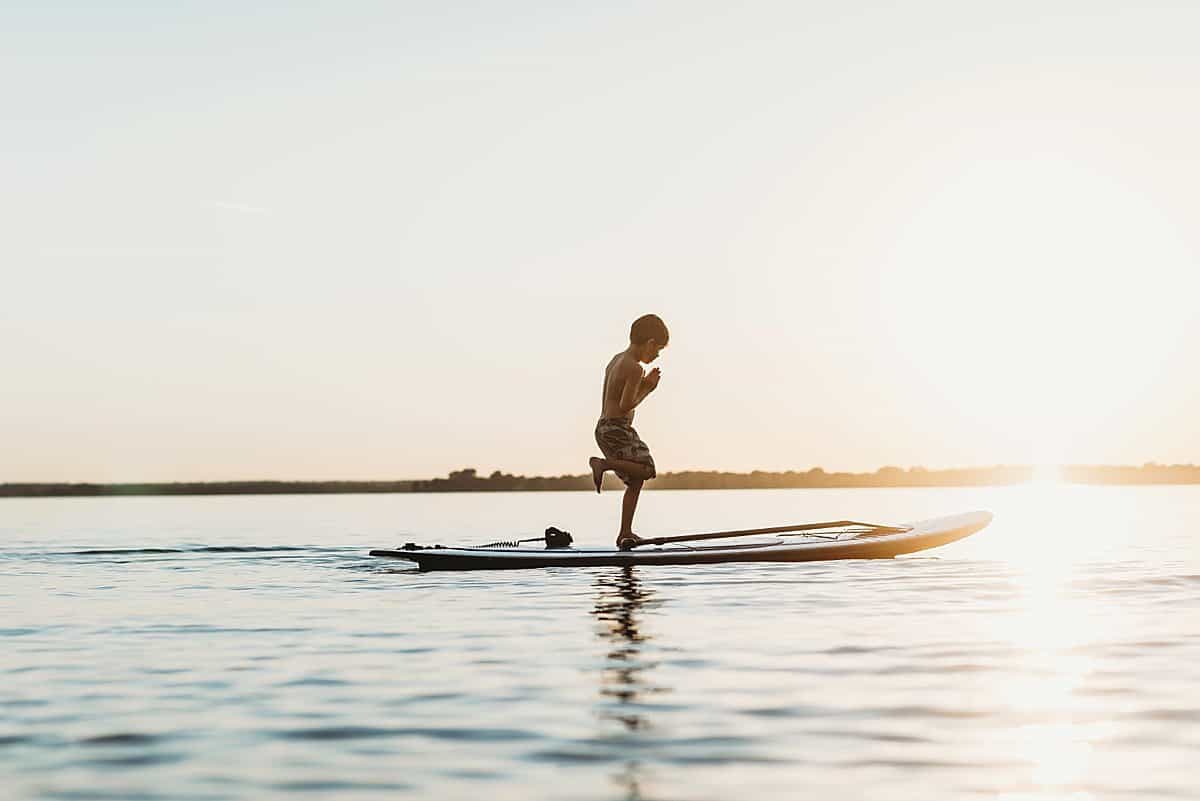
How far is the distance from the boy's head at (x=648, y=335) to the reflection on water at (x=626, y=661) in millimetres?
2681

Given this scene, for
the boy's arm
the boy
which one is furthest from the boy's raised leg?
the boy's arm

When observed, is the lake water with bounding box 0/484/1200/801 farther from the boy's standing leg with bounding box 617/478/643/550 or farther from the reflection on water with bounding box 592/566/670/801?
the boy's standing leg with bounding box 617/478/643/550

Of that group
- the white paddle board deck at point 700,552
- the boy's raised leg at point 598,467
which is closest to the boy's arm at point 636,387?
the boy's raised leg at point 598,467

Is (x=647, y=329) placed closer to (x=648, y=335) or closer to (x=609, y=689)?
(x=648, y=335)

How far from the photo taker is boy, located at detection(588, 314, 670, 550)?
15891 mm

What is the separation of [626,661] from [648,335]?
7.10m

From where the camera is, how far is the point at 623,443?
1623cm

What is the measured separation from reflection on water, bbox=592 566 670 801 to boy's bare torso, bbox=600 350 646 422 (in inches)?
80.3

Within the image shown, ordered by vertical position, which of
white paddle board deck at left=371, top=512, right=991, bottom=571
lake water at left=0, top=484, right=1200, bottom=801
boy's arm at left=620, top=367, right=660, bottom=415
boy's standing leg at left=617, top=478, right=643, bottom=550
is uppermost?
boy's arm at left=620, top=367, right=660, bottom=415

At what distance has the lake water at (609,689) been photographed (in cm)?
577

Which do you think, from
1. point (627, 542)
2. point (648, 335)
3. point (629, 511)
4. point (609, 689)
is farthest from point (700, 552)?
point (609, 689)

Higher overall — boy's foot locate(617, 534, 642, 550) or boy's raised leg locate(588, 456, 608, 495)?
boy's raised leg locate(588, 456, 608, 495)

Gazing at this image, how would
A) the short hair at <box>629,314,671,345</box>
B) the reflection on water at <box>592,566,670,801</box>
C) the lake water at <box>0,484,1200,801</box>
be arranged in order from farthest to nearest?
the short hair at <box>629,314,671,345</box> → the reflection on water at <box>592,566,670,801</box> → the lake water at <box>0,484,1200,801</box>

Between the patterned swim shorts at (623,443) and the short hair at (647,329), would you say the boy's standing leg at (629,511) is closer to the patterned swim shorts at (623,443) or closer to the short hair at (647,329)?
the patterned swim shorts at (623,443)
